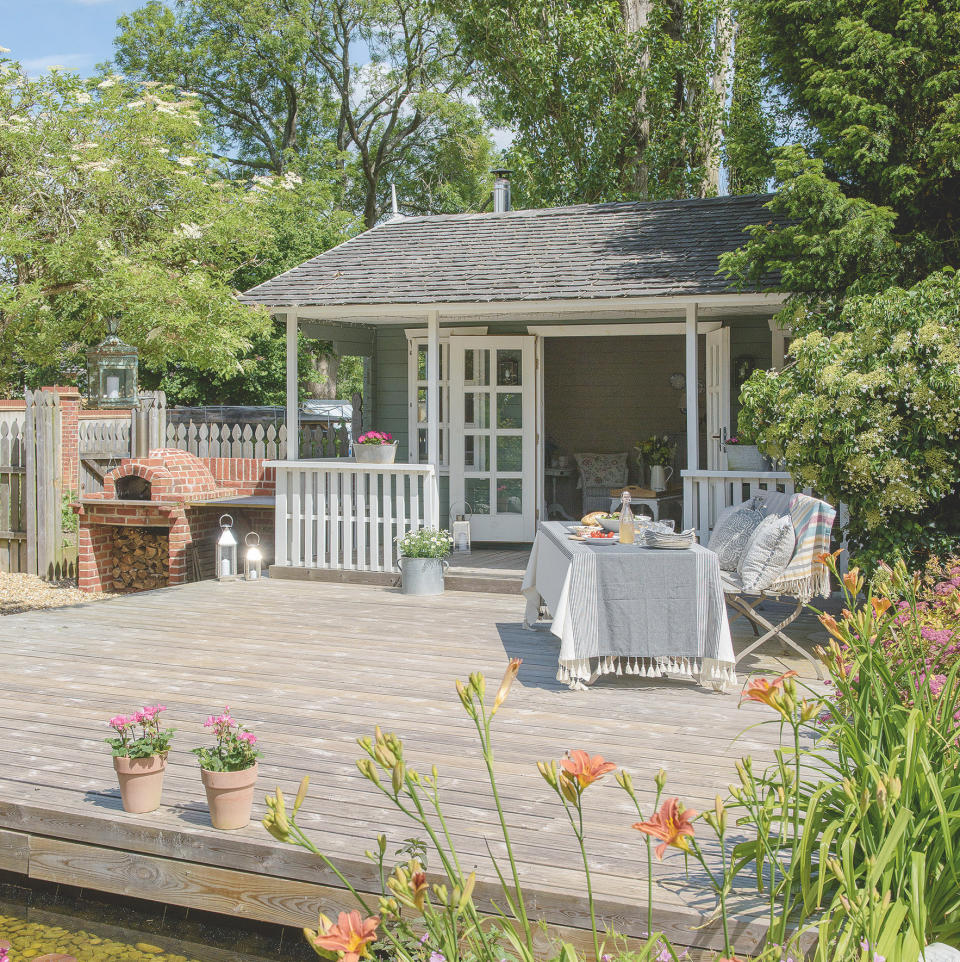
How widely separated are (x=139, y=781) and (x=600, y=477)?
10050 millimetres

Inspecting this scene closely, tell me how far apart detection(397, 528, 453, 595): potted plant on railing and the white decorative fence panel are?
2.27 meters

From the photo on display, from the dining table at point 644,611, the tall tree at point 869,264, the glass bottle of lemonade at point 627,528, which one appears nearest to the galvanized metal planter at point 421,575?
Answer: the glass bottle of lemonade at point 627,528

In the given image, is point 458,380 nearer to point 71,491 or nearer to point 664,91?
point 71,491

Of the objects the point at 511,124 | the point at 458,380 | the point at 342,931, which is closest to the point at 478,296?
the point at 458,380

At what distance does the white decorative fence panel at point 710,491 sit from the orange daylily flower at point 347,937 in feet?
24.9

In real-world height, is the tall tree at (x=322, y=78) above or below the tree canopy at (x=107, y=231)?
above

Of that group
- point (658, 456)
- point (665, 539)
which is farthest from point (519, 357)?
point (665, 539)

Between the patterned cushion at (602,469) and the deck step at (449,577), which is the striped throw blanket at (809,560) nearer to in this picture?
the deck step at (449,577)

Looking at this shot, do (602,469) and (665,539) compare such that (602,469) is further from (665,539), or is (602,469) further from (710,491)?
(665,539)

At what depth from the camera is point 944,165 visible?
314 inches

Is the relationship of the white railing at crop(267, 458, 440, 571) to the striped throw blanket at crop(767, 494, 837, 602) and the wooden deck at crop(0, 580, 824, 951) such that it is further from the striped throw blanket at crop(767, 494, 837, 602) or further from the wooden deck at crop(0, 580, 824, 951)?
the striped throw blanket at crop(767, 494, 837, 602)

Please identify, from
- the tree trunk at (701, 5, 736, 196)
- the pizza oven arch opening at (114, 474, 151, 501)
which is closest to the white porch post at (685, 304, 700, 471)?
the pizza oven arch opening at (114, 474, 151, 501)

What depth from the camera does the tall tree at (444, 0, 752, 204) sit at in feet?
60.4

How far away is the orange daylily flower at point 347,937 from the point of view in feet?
5.56
